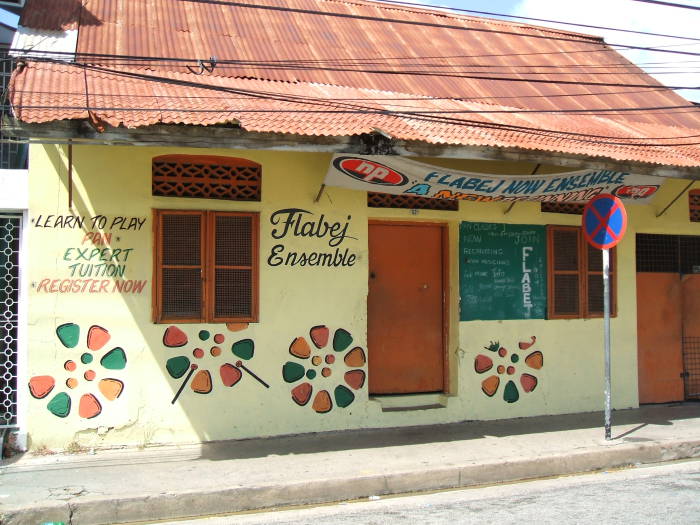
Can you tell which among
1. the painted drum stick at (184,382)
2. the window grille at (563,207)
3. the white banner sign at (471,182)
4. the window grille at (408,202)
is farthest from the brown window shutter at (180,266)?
the window grille at (563,207)

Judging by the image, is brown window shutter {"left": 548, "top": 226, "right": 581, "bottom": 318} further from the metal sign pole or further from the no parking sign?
the metal sign pole

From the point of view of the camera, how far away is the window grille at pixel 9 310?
6.96m

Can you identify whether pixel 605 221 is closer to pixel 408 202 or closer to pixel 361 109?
pixel 408 202

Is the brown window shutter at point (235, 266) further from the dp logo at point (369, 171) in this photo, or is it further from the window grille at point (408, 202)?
the window grille at point (408, 202)

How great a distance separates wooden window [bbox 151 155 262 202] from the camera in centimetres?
745

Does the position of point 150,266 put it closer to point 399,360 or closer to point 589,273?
point 399,360

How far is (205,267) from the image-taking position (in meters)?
7.61

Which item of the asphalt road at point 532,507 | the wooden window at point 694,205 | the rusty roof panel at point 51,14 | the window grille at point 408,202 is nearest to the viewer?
the asphalt road at point 532,507

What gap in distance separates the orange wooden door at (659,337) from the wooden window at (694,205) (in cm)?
91

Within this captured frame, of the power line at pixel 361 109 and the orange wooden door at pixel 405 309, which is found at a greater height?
the power line at pixel 361 109

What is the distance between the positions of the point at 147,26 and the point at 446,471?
21.2 ft

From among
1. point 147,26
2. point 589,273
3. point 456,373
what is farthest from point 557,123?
point 147,26

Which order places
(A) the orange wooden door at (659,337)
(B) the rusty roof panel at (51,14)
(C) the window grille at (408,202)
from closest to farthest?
(B) the rusty roof panel at (51,14), (C) the window grille at (408,202), (A) the orange wooden door at (659,337)

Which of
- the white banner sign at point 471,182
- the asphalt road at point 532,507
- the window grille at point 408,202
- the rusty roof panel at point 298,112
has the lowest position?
the asphalt road at point 532,507
